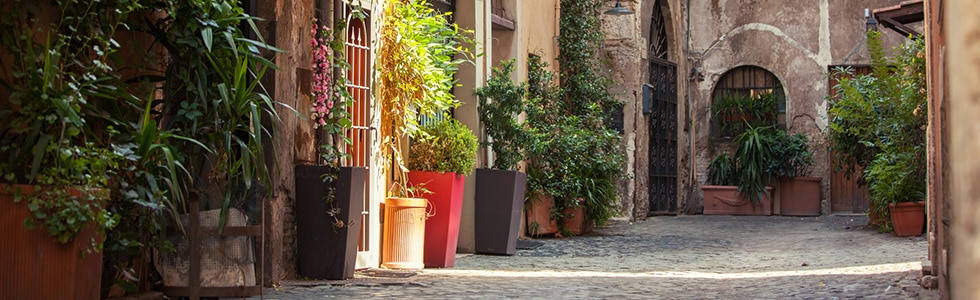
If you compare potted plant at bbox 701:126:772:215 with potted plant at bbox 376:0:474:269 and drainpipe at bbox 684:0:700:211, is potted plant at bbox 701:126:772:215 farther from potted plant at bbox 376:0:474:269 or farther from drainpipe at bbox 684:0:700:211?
potted plant at bbox 376:0:474:269

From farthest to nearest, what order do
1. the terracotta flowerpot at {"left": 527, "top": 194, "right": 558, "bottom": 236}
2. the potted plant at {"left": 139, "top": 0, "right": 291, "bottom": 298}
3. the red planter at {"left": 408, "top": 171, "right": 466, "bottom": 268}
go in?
the terracotta flowerpot at {"left": 527, "top": 194, "right": 558, "bottom": 236}, the red planter at {"left": 408, "top": 171, "right": 466, "bottom": 268}, the potted plant at {"left": 139, "top": 0, "right": 291, "bottom": 298}

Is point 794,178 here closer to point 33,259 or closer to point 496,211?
point 496,211

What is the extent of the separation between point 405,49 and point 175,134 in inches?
123

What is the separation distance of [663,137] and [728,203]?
1.79 metres

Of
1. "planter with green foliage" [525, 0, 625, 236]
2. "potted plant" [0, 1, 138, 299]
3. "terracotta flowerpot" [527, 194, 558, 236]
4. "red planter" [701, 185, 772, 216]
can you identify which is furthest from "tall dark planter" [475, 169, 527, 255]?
"red planter" [701, 185, 772, 216]

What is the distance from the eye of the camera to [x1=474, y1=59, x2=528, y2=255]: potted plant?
1027cm

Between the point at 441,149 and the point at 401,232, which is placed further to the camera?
the point at 441,149

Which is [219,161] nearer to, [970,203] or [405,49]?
[405,49]

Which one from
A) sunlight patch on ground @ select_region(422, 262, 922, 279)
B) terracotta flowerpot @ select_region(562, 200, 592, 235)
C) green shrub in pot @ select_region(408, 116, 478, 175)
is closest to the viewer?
sunlight patch on ground @ select_region(422, 262, 922, 279)

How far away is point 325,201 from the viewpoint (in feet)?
24.2

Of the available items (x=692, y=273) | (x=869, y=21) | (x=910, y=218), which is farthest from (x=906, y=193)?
(x=869, y=21)

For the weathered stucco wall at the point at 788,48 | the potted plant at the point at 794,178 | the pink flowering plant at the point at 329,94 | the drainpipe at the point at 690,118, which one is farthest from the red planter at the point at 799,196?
the pink flowering plant at the point at 329,94

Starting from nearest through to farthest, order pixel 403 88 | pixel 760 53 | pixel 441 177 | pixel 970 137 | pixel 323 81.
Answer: pixel 970 137, pixel 323 81, pixel 403 88, pixel 441 177, pixel 760 53

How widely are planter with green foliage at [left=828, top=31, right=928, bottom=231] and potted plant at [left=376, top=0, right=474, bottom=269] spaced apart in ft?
15.5
